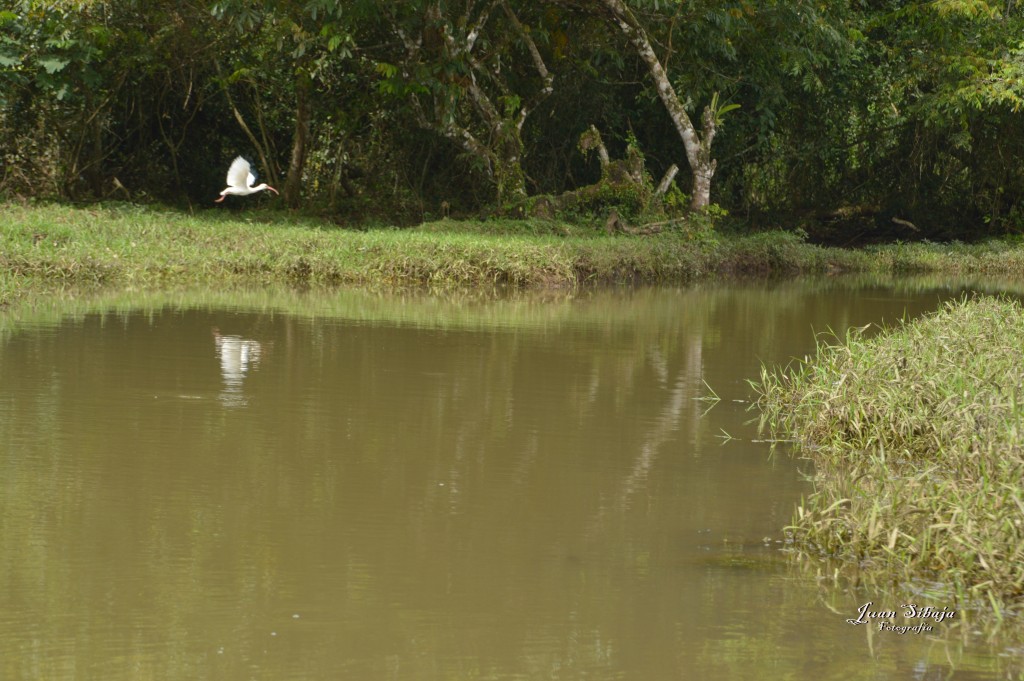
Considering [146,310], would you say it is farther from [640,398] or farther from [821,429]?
[821,429]

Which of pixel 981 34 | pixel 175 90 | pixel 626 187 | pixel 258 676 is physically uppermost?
pixel 981 34

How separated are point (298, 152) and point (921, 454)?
15.0 meters

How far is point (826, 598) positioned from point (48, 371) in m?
4.65

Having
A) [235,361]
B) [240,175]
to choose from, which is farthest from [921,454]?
[240,175]

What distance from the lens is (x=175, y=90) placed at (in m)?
19.7

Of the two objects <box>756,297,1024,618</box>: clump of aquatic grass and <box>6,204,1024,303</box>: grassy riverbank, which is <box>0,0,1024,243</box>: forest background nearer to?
<box>6,204,1024,303</box>: grassy riverbank

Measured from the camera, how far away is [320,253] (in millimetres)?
12828

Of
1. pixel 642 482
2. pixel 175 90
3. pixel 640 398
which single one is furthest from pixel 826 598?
pixel 175 90

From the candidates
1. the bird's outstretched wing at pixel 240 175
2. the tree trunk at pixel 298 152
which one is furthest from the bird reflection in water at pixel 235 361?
the tree trunk at pixel 298 152

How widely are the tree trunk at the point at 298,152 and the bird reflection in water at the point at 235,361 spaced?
10532 mm

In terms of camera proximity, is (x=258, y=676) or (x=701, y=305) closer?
(x=258, y=676)

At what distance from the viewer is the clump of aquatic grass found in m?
3.68
